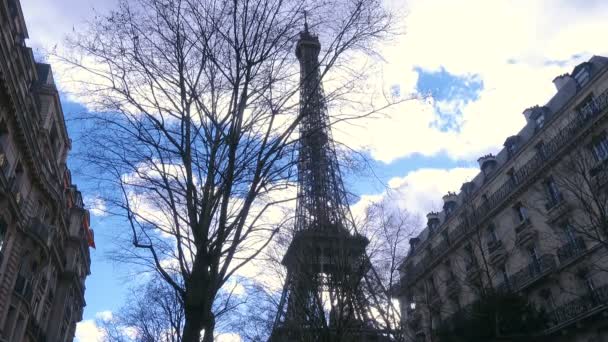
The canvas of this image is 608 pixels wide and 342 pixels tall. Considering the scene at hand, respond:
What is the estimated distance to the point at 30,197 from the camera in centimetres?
2269

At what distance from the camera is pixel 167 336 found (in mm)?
25359

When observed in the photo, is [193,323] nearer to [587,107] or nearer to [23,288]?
[23,288]

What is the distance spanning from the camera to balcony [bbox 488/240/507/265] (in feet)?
90.4

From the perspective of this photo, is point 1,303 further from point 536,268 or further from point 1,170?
point 536,268

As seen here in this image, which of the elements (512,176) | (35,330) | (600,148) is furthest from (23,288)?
(600,148)

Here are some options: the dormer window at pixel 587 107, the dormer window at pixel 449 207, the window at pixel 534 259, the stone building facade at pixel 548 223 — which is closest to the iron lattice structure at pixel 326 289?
the stone building facade at pixel 548 223

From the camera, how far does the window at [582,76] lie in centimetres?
2520

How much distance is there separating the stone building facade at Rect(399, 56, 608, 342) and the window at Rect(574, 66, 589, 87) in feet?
0.19

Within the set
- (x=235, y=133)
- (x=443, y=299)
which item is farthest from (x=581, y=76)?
(x=235, y=133)

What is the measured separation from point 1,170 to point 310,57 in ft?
41.6

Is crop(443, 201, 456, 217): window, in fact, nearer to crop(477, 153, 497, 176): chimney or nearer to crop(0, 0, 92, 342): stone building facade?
crop(477, 153, 497, 176): chimney

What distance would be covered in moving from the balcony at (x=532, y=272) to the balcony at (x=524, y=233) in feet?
3.96

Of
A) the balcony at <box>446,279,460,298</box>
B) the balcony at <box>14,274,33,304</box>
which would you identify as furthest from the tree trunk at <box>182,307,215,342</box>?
the balcony at <box>446,279,460,298</box>

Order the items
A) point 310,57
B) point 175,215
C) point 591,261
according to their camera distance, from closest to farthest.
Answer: point 175,215 → point 310,57 → point 591,261
